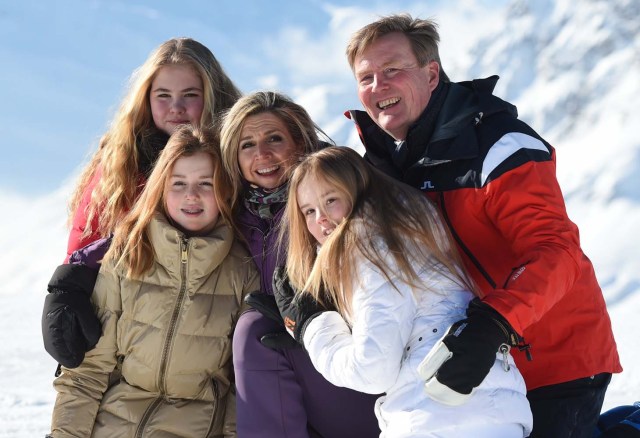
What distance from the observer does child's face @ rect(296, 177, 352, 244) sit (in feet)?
8.41

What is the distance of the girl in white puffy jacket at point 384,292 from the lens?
2246mm

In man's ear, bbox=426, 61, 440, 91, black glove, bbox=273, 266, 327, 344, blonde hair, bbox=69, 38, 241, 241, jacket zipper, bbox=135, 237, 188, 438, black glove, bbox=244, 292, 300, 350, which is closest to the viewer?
black glove, bbox=273, 266, 327, 344

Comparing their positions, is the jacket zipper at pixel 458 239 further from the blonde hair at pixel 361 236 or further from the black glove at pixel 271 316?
the black glove at pixel 271 316

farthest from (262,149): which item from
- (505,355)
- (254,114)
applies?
(505,355)

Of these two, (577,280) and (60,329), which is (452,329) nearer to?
Result: (577,280)

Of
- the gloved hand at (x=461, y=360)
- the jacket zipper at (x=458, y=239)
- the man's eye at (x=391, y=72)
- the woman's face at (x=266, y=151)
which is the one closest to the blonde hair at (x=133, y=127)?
the woman's face at (x=266, y=151)

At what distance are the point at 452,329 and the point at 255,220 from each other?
1.10 meters

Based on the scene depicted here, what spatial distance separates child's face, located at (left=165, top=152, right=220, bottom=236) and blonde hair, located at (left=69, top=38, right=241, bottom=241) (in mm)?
394

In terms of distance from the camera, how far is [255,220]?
3.11 m

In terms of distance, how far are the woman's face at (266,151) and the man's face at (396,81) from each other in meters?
0.37

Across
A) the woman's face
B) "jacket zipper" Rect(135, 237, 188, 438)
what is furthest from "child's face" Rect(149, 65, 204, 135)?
"jacket zipper" Rect(135, 237, 188, 438)

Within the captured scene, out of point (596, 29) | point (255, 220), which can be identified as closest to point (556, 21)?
point (596, 29)

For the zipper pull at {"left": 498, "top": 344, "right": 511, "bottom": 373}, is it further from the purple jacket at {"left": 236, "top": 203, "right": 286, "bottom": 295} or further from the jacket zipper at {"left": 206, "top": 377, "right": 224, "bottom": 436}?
the jacket zipper at {"left": 206, "top": 377, "right": 224, "bottom": 436}

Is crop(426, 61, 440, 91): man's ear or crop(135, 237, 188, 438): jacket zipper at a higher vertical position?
crop(426, 61, 440, 91): man's ear
